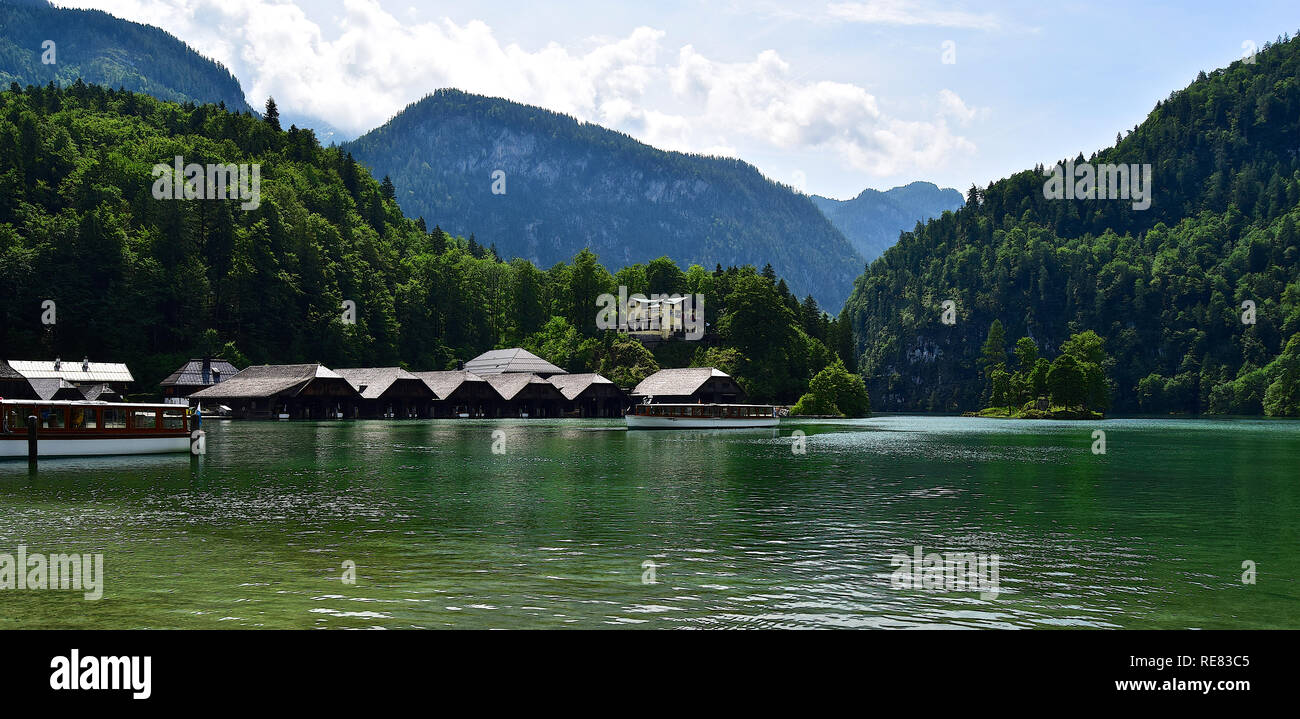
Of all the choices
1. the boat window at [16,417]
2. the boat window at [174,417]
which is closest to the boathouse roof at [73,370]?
the boat window at [174,417]

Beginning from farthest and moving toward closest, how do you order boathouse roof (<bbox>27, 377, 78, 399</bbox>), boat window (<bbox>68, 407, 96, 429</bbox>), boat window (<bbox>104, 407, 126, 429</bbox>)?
boathouse roof (<bbox>27, 377, 78, 399</bbox>)
boat window (<bbox>104, 407, 126, 429</bbox>)
boat window (<bbox>68, 407, 96, 429</bbox>)

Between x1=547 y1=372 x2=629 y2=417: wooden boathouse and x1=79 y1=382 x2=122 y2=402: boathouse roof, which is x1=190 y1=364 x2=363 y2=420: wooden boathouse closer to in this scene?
x1=79 y1=382 x2=122 y2=402: boathouse roof

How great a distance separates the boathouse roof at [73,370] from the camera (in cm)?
10384

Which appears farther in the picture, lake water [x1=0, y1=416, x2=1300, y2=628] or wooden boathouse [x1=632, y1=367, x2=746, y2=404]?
wooden boathouse [x1=632, y1=367, x2=746, y2=404]

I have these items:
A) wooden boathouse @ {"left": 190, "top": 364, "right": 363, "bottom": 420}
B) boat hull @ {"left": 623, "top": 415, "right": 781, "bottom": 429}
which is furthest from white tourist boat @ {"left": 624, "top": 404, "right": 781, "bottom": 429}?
wooden boathouse @ {"left": 190, "top": 364, "right": 363, "bottom": 420}

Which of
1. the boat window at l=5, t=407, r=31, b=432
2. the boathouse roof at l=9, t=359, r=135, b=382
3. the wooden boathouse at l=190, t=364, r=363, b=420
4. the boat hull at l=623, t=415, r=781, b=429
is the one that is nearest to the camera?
the boat window at l=5, t=407, r=31, b=432

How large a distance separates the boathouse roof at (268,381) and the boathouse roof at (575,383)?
34.0 meters

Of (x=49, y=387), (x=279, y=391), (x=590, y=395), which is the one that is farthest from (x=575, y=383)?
(x=49, y=387)

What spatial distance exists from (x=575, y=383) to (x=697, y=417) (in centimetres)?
3838

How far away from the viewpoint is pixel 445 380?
5379 inches

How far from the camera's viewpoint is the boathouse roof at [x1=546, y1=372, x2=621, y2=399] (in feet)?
466

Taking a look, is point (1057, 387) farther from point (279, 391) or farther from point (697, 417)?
point (279, 391)

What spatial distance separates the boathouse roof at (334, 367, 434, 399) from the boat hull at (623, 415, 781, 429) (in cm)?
4290
